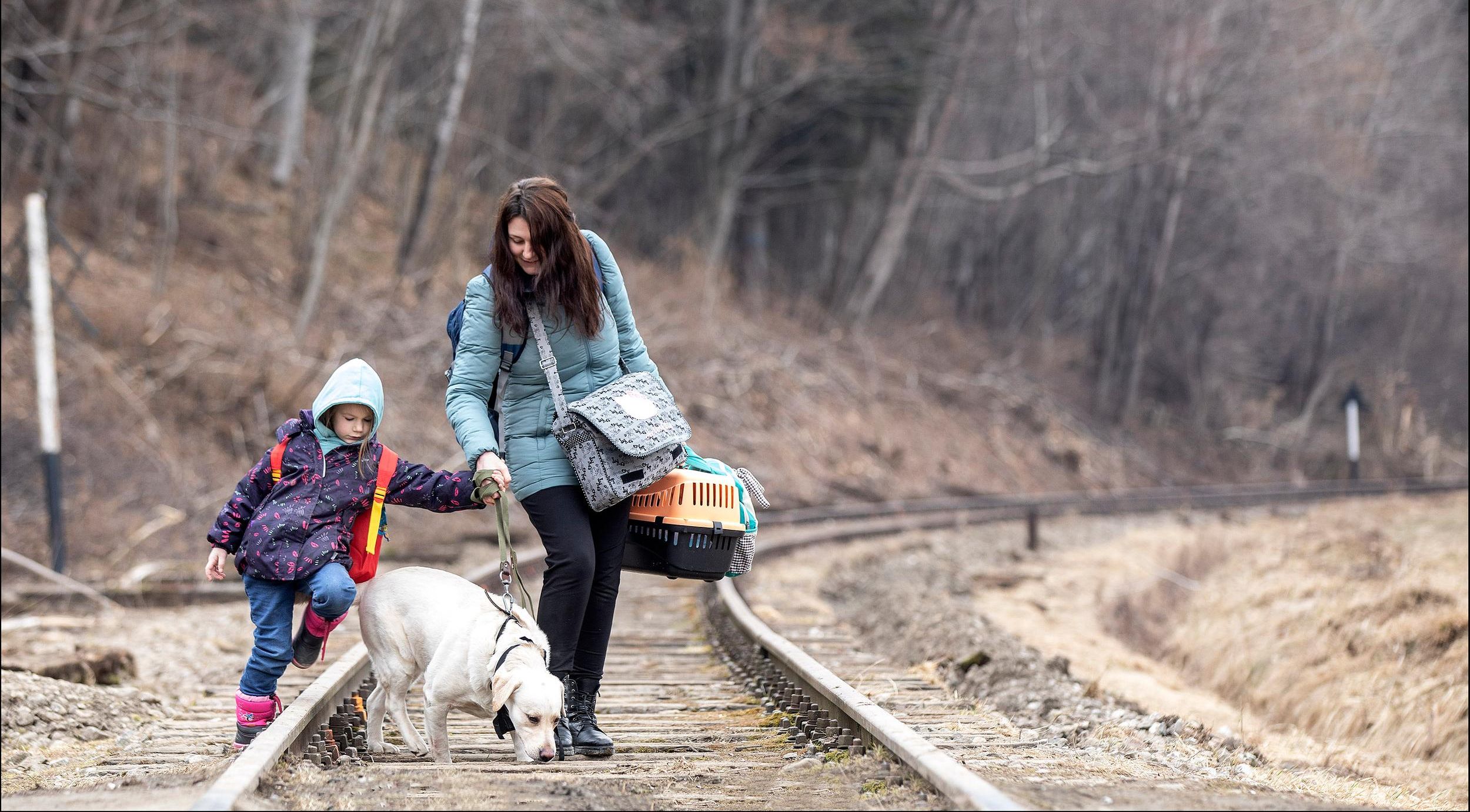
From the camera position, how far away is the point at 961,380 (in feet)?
95.8

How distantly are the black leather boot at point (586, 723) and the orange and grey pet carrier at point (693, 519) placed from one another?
1.75ft

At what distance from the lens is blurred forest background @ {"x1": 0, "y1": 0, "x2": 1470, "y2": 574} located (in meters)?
15.3

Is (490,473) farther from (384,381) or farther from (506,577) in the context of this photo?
(384,381)

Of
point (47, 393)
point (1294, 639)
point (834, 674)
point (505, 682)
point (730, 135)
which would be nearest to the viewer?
point (505, 682)

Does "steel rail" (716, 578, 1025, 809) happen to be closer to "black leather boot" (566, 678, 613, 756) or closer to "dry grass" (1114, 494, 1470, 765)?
"black leather boot" (566, 678, 613, 756)

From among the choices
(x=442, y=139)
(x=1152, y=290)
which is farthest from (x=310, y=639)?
(x=1152, y=290)

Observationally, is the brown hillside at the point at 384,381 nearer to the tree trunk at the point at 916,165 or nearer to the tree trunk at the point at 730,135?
the tree trunk at the point at 730,135

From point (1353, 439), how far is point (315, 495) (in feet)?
95.9

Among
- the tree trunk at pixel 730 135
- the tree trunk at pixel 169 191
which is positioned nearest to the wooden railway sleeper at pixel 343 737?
the tree trunk at pixel 169 191

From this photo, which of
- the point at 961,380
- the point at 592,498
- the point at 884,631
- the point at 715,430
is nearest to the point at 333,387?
the point at 592,498

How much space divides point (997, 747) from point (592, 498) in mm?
1751

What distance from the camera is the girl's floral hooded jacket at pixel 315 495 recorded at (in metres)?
4.71

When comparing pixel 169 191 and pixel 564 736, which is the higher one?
pixel 169 191

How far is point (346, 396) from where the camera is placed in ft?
15.4
